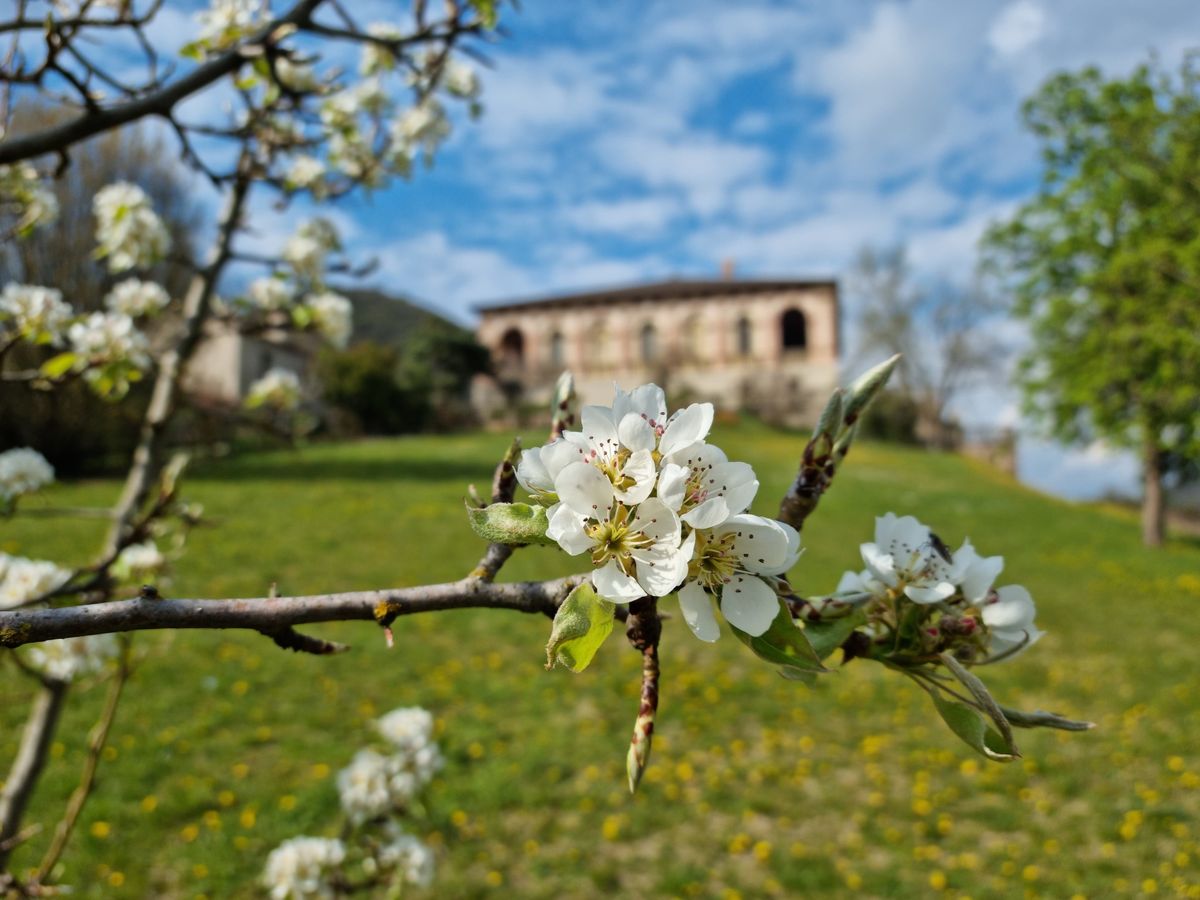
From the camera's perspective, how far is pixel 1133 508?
1044 inches

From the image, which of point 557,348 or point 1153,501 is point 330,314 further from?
point 557,348

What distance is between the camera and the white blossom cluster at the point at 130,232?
2.86 m

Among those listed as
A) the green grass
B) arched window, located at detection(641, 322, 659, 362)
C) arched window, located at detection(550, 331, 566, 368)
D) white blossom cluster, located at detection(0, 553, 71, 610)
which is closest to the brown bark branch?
white blossom cluster, located at detection(0, 553, 71, 610)

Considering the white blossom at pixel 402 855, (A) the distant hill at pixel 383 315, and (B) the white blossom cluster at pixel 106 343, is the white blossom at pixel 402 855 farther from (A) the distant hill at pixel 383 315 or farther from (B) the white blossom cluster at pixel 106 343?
(A) the distant hill at pixel 383 315

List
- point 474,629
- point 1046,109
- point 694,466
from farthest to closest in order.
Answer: point 1046,109, point 474,629, point 694,466

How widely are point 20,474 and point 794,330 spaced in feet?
128

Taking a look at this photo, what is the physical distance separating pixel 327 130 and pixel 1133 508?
98.7 ft

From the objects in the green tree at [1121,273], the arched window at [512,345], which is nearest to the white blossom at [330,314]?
the green tree at [1121,273]

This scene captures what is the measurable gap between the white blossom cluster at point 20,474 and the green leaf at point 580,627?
2016mm

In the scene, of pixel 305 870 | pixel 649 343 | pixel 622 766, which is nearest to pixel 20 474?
pixel 305 870

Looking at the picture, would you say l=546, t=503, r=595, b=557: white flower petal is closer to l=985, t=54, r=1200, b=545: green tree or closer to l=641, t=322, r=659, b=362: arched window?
l=985, t=54, r=1200, b=545: green tree

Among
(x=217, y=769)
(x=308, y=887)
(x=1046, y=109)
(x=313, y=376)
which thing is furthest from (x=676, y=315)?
(x=308, y=887)

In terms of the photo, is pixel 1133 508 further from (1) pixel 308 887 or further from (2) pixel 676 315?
(1) pixel 308 887

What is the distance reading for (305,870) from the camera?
264 centimetres
